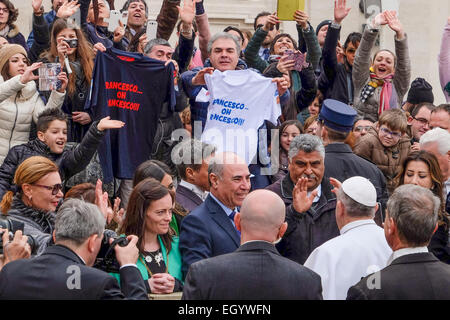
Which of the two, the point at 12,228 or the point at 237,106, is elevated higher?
the point at 12,228

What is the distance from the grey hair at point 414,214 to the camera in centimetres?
584

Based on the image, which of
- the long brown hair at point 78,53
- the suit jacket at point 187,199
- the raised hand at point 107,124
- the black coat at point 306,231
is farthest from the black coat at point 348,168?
the long brown hair at point 78,53

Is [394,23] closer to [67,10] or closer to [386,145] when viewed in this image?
[386,145]

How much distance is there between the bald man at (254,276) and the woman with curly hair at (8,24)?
6.85 meters

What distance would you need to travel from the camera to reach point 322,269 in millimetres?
6562

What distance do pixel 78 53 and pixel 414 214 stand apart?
17.6 feet

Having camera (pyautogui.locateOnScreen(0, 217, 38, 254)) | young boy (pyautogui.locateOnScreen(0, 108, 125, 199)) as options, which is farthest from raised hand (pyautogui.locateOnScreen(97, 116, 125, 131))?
camera (pyautogui.locateOnScreen(0, 217, 38, 254))

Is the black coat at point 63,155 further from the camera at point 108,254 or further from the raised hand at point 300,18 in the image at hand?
the raised hand at point 300,18

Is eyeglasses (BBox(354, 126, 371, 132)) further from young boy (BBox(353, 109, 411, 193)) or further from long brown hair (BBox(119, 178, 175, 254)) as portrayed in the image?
long brown hair (BBox(119, 178, 175, 254))

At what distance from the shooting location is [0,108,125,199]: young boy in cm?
894

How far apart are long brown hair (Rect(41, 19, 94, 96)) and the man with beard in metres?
2.81

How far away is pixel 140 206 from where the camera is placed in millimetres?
7141

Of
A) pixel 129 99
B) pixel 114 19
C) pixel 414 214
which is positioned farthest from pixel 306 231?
pixel 114 19
